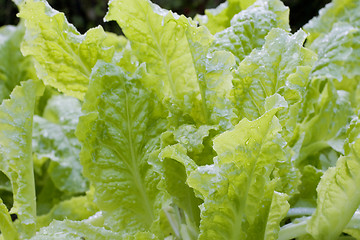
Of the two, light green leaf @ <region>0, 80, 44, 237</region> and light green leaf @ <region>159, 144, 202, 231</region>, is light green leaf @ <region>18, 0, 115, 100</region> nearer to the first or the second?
light green leaf @ <region>0, 80, 44, 237</region>

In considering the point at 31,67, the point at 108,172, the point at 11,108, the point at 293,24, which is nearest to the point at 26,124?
the point at 11,108

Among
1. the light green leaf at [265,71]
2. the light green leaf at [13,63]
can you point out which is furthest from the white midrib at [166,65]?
the light green leaf at [13,63]

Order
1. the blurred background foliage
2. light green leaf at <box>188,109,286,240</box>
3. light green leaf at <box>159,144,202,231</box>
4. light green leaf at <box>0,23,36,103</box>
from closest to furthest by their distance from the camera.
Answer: light green leaf at <box>188,109,286,240</box> < light green leaf at <box>159,144,202,231</box> < light green leaf at <box>0,23,36,103</box> < the blurred background foliage

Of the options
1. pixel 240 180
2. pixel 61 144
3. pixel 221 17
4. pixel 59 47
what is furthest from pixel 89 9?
pixel 240 180

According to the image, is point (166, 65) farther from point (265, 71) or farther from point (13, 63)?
point (13, 63)

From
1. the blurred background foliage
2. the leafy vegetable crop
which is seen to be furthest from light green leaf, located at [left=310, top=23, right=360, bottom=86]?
the blurred background foliage

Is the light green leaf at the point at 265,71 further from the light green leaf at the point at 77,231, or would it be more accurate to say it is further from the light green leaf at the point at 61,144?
the light green leaf at the point at 61,144
